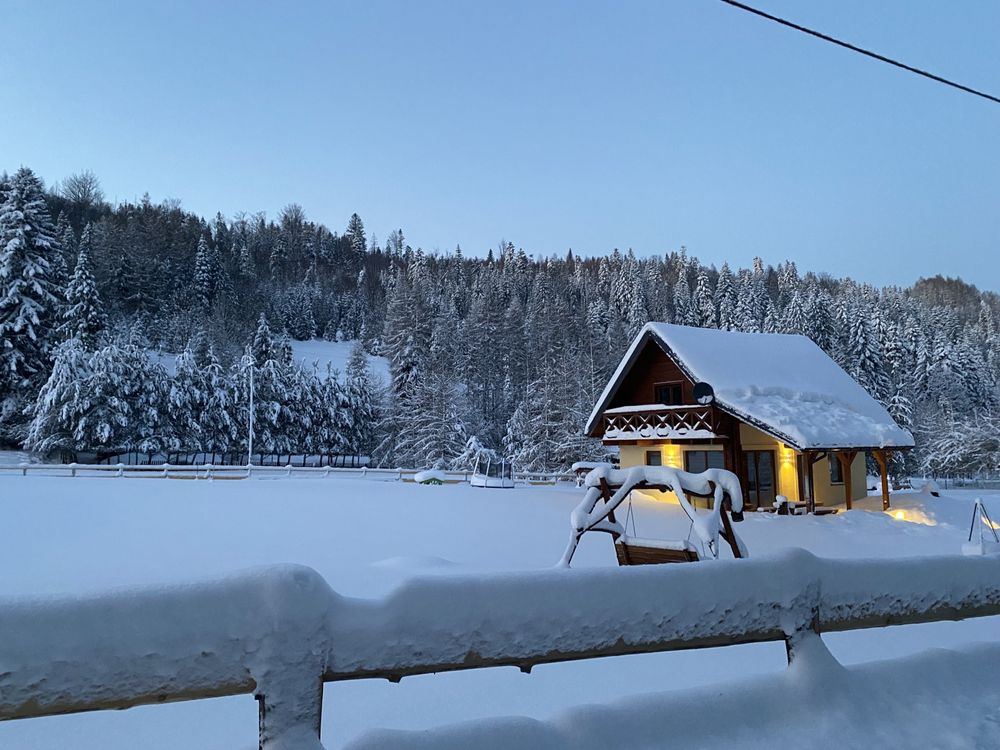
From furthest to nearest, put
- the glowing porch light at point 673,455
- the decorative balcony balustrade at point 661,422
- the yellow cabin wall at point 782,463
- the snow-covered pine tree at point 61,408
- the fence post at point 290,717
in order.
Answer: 1. the snow-covered pine tree at point 61,408
2. the glowing porch light at point 673,455
3. the yellow cabin wall at point 782,463
4. the decorative balcony balustrade at point 661,422
5. the fence post at point 290,717

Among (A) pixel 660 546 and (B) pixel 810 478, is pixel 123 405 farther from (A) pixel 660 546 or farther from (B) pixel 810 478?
(A) pixel 660 546

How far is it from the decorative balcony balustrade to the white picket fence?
348 inches

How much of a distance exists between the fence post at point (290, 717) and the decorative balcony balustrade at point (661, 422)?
2359cm

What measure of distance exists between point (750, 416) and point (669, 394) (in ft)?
16.1

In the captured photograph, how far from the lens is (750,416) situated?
23.5m

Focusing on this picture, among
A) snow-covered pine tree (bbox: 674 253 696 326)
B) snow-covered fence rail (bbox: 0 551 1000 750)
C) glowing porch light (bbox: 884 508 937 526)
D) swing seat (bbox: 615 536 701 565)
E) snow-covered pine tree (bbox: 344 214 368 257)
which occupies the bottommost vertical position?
glowing porch light (bbox: 884 508 937 526)

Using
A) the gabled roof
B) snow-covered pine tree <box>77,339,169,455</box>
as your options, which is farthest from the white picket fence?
the gabled roof

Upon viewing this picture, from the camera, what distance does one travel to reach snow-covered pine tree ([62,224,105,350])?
177 ft

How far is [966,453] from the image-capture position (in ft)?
156

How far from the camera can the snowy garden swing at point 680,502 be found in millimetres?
9852

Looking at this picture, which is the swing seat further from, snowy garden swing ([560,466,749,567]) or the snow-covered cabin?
the snow-covered cabin

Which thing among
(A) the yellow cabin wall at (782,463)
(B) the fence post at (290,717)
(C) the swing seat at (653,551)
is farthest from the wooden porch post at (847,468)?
(B) the fence post at (290,717)

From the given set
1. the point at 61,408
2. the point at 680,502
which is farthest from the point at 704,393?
the point at 61,408

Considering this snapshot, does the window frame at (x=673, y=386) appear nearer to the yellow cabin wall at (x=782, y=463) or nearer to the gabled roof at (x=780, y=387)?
the gabled roof at (x=780, y=387)
